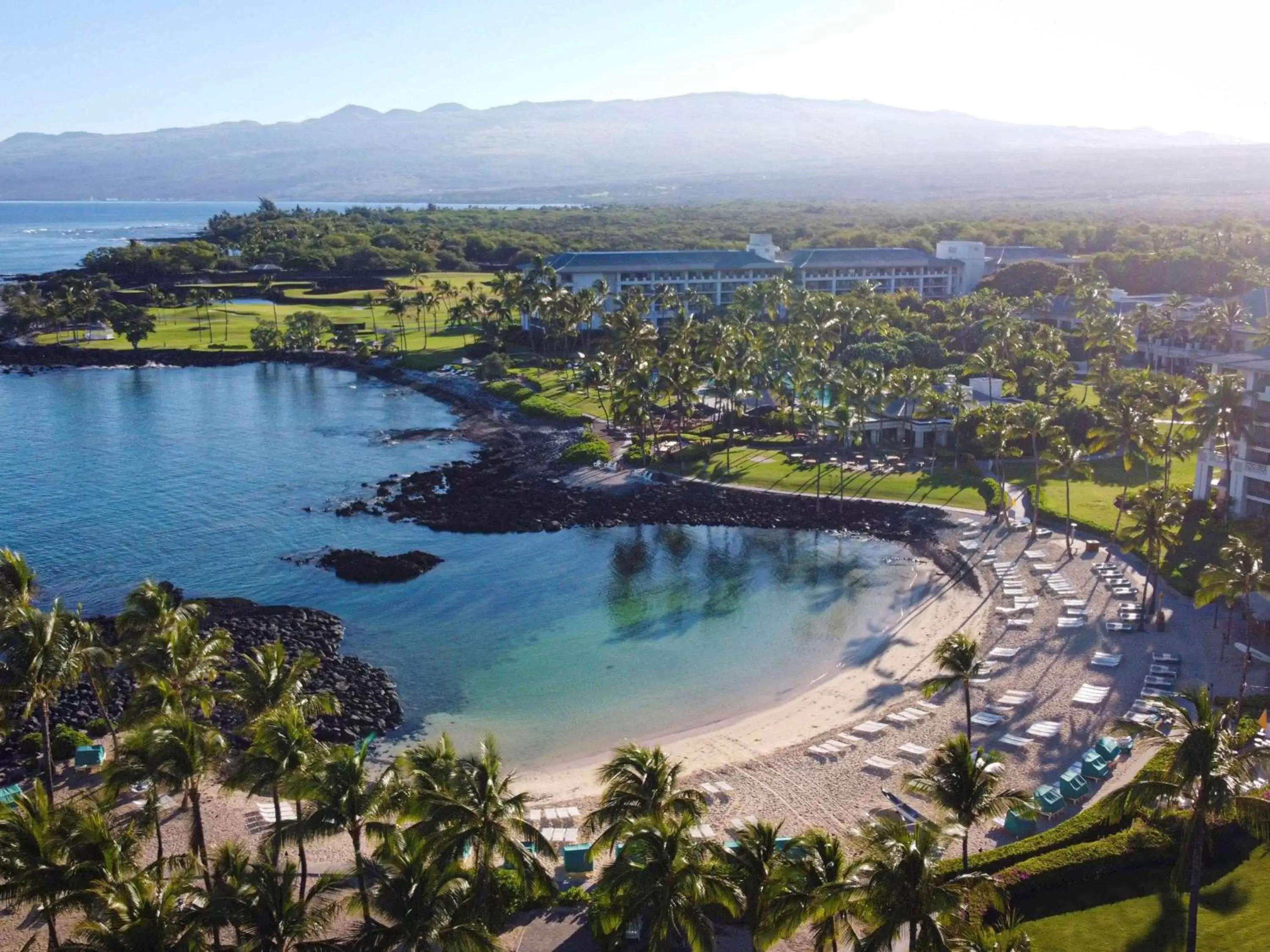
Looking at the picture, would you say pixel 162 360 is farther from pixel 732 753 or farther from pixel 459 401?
pixel 732 753

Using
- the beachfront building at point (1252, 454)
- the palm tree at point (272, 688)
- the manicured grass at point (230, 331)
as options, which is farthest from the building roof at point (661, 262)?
the palm tree at point (272, 688)

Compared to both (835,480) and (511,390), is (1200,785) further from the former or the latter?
(511,390)

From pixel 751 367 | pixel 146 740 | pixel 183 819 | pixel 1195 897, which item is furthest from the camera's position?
pixel 751 367

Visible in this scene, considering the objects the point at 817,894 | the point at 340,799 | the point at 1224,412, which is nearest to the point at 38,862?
the point at 340,799

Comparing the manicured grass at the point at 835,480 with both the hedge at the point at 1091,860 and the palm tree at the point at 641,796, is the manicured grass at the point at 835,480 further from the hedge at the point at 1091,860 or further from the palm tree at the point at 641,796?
the palm tree at the point at 641,796

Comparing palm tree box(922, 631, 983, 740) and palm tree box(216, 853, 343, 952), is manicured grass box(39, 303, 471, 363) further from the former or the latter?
palm tree box(216, 853, 343, 952)

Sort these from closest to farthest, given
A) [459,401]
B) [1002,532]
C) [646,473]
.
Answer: [1002,532] < [646,473] < [459,401]

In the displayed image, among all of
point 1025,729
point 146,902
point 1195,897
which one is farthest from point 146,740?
point 1025,729
